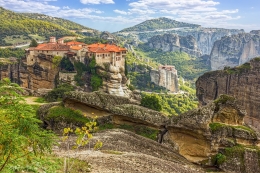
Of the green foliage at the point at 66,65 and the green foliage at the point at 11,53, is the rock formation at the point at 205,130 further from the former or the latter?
the green foliage at the point at 11,53

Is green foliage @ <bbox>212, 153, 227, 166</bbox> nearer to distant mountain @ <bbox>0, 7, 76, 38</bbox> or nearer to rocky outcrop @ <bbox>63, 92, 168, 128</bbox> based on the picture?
rocky outcrop @ <bbox>63, 92, 168, 128</bbox>

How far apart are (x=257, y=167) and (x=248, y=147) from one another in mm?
1943

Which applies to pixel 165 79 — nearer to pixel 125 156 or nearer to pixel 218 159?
pixel 218 159

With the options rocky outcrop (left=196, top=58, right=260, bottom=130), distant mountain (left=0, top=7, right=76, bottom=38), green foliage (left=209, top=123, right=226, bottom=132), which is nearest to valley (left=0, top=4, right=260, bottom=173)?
green foliage (left=209, top=123, right=226, bottom=132)

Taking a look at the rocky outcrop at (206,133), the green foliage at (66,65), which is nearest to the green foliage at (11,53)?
the green foliage at (66,65)

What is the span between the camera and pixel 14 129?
7066mm

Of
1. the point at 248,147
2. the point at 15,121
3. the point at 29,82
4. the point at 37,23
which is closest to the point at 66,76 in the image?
the point at 29,82

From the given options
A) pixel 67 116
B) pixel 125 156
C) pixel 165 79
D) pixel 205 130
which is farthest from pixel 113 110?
pixel 165 79

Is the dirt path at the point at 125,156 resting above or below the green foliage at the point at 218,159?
above

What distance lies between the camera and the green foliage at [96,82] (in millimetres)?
61719

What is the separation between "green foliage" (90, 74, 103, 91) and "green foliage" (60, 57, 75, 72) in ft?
19.7

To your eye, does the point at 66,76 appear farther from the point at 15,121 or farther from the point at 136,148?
the point at 15,121

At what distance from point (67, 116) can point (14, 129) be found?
17983mm

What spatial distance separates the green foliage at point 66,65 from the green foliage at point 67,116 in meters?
40.6
